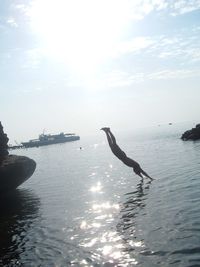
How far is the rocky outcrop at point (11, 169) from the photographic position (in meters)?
41.0

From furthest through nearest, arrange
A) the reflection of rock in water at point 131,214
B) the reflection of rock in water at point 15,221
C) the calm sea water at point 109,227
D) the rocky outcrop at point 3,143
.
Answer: the rocky outcrop at point 3,143 → the reflection of rock in water at point 15,221 → the reflection of rock in water at point 131,214 → the calm sea water at point 109,227

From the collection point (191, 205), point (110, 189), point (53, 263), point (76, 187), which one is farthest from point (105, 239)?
point (76, 187)

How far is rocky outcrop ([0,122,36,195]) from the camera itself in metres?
41.0

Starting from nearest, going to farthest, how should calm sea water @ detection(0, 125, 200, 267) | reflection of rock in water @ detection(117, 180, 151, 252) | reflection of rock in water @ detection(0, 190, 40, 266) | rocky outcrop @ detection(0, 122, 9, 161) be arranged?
calm sea water @ detection(0, 125, 200, 267) < reflection of rock in water @ detection(117, 180, 151, 252) < reflection of rock in water @ detection(0, 190, 40, 266) < rocky outcrop @ detection(0, 122, 9, 161)

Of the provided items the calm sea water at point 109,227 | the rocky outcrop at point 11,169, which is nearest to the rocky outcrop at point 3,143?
the rocky outcrop at point 11,169

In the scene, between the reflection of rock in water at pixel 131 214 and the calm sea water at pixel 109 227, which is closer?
the calm sea water at pixel 109 227

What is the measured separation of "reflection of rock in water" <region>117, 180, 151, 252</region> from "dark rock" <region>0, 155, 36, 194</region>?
14.9 meters

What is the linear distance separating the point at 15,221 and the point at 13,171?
15570mm

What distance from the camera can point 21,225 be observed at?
25.3 m

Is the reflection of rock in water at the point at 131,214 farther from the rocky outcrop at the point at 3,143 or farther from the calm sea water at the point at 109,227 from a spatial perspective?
the rocky outcrop at the point at 3,143

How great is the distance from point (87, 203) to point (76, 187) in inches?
448

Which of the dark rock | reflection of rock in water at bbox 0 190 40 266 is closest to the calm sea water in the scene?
reflection of rock in water at bbox 0 190 40 266

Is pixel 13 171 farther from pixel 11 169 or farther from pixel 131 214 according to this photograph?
pixel 131 214

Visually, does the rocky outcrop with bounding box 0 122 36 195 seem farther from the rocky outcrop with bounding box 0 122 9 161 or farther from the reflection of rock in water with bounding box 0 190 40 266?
the reflection of rock in water with bounding box 0 190 40 266
